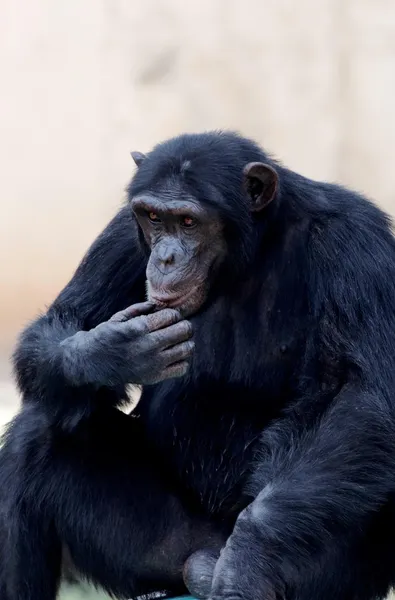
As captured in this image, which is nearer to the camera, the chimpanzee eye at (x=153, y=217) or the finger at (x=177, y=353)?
the finger at (x=177, y=353)

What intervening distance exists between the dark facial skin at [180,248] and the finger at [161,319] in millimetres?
131

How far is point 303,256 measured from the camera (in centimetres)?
621

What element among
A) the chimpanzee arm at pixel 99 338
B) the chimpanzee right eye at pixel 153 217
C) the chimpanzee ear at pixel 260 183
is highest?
the chimpanzee ear at pixel 260 183

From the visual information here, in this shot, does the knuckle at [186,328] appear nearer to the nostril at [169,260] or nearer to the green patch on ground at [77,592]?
the nostril at [169,260]

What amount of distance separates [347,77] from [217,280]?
5.01 meters

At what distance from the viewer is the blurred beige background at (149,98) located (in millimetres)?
10898

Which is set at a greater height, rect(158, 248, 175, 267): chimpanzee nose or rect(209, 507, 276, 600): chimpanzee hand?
rect(158, 248, 175, 267): chimpanzee nose

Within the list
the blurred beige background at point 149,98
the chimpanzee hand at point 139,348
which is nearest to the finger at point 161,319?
the chimpanzee hand at point 139,348

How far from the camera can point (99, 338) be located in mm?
5879

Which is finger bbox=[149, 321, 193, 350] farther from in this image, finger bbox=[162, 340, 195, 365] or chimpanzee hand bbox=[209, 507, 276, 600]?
chimpanzee hand bbox=[209, 507, 276, 600]

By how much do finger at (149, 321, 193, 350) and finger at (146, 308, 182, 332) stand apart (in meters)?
0.03

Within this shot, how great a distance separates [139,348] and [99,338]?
0.20 meters

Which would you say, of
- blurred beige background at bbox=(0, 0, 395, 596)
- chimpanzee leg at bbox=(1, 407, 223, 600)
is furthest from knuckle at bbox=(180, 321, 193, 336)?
blurred beige background at bbox=(0, 0, 395, 596)

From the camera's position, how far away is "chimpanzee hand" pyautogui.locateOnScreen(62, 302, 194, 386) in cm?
577
